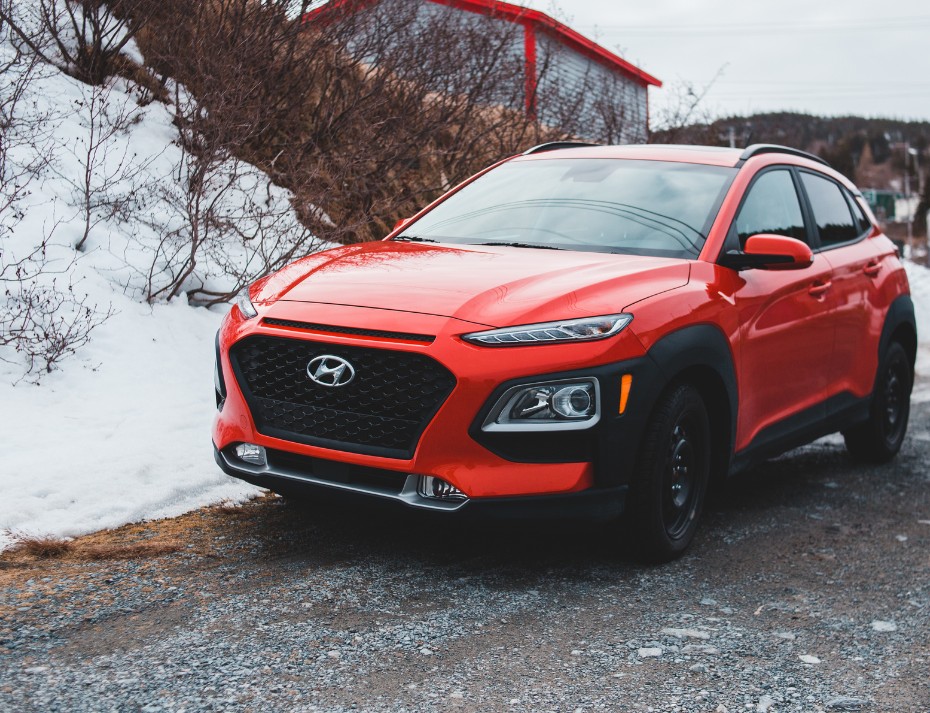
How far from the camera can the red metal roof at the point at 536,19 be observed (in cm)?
1031

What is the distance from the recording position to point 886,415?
6828 millimetres

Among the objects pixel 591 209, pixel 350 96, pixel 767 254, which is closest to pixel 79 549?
pixel 591 209

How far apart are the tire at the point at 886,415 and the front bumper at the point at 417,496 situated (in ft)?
10.6

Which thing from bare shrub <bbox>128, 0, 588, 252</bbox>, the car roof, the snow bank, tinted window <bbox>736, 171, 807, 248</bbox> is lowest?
the snow bank

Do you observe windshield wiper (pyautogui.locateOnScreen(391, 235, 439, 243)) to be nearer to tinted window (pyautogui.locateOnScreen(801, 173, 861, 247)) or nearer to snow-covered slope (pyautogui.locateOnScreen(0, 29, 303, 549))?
snow-covered slope (pyautogui.locateOnScreen(0, 29, 303, 549))

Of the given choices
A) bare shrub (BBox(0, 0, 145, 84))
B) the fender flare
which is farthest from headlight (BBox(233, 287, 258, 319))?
bare shrub (BBox(0, 0, 145, 84))

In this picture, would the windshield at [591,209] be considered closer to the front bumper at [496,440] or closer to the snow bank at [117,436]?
the front bumper at [496,440]

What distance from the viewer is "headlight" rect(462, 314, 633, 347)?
3.84 meters

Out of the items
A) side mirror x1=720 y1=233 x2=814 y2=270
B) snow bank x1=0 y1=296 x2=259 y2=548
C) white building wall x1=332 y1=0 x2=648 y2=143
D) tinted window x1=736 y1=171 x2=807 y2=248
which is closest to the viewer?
side mirror x1=720 y1=233 x2=814 y2=270

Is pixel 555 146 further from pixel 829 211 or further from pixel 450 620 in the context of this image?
pixel 450 620

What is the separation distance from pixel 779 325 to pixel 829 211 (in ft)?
4.81

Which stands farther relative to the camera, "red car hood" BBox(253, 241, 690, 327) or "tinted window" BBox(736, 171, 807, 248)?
"tinted window" BBox(736, 171, 807, 248)

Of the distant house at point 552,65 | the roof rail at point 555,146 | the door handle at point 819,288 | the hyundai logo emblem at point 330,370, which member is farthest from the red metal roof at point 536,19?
the hyundai logo emblem at point 330,370

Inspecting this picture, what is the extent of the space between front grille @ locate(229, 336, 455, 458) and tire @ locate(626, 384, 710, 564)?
913mm
